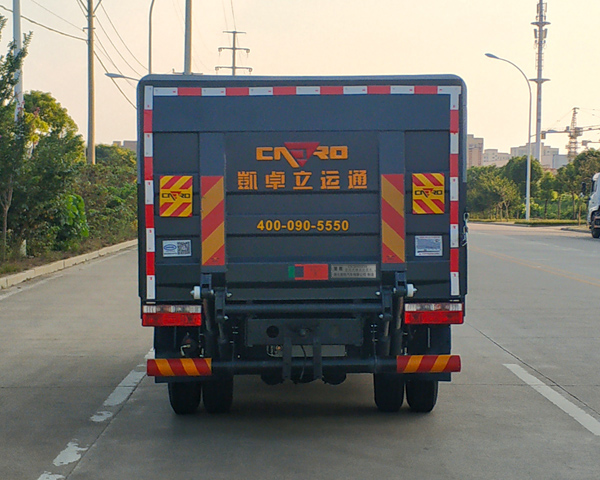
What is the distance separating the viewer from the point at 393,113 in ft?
20.9

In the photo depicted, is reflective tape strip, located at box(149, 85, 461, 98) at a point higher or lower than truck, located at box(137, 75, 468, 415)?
higher

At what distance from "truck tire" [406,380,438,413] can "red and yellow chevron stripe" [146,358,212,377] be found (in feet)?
5.47

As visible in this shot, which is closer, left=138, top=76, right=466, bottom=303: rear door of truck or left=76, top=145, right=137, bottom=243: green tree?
left=138, top=76, right=466, bottom=303: rear door of truck

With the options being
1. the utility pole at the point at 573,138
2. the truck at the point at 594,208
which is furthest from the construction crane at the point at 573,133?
the truck at the point at 594,208

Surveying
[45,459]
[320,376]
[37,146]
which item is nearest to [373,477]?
[320,376]

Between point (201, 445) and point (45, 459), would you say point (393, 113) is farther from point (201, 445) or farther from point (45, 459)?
point (45, 459)

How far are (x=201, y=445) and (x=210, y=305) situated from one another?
3.12 feet

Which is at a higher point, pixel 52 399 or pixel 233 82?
pixel 233 82

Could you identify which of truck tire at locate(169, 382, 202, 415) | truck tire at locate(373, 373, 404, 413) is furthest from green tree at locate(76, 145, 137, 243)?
truck tire at locate(373, 373, 404, 413)

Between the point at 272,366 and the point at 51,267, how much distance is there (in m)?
15.3

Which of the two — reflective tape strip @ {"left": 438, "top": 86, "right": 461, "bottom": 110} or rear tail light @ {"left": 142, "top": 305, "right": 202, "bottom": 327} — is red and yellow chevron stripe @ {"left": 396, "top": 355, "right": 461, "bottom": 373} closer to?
A: rear tail light @ {"left": 142, "top": 305, "right": 202, "bottom": 327}

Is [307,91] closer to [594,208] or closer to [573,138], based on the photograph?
[594,208]

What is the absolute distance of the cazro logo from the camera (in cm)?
638

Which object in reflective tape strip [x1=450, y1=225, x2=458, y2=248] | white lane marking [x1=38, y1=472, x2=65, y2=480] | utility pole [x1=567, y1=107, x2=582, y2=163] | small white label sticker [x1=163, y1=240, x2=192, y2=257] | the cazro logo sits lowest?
white lane marking [x1=38, y1=472, x2=65, y2=480]
